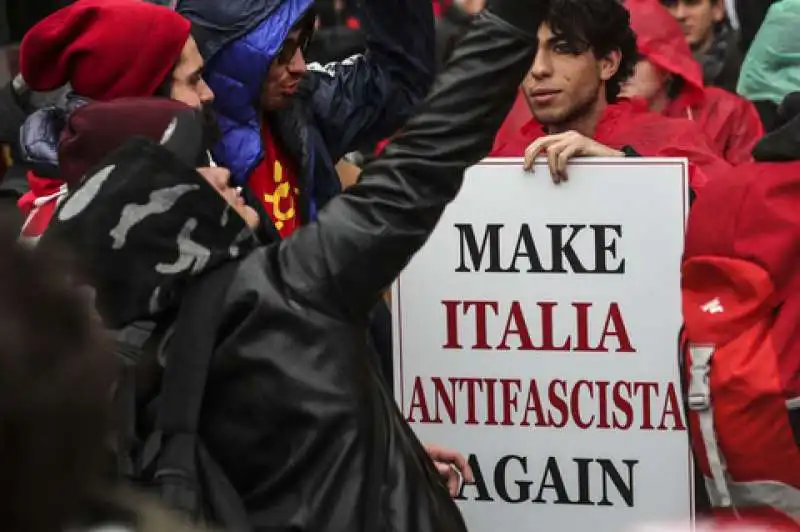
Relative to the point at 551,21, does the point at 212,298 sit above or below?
above

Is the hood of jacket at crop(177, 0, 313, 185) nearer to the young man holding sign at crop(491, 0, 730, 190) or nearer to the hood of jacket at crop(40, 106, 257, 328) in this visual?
the young man holding sign at crop(491, 0, 730, 190)

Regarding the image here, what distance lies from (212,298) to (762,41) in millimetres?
2858

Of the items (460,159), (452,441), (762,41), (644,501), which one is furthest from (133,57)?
(762,41)

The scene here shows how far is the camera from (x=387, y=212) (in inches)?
98.1

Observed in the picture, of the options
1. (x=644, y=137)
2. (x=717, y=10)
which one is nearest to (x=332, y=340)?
(x=644, y=137)

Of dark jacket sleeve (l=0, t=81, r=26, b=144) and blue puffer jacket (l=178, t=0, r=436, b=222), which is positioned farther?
dark jacket sleeve (l=0, t=81, r=26, b=144)

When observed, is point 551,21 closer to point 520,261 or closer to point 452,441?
point 520,261

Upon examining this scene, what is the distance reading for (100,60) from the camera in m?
3.40

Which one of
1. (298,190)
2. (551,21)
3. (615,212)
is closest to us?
(615,212)

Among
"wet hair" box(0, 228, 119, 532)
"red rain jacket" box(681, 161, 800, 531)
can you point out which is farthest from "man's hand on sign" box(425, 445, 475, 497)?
"wet hair" box(0, 228, 119, 532)

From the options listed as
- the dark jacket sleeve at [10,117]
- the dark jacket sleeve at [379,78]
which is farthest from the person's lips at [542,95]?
the dark jacket sleeve at [10,117]

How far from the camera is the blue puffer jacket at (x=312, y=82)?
13.8 feet

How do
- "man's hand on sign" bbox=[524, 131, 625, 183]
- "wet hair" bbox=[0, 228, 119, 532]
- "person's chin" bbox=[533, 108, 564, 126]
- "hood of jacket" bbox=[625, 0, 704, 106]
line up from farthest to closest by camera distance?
"hood of jacket" bbox=[625, 0, 704, 106] → "person's chin" bbox=[533, 108, 564, 126] → "man's hand on sign" bbox=[524, 131, 625, 183] → "wet hair" bbox=[0, 228, 119, 532]

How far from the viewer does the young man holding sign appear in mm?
4680
